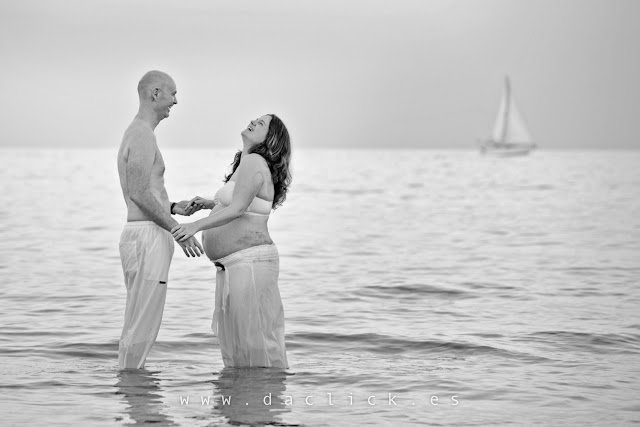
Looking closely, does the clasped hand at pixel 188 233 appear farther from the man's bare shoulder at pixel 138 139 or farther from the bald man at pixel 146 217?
the man's bare shoulder at pixel 138 139

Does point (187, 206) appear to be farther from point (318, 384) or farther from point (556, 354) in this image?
point (556, 354)

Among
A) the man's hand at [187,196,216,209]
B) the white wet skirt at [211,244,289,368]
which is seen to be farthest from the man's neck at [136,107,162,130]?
the white wet skirt at [211,244,289,368]

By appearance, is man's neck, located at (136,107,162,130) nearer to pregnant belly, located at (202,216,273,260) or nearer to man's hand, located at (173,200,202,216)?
man's hand, located at (173,200,202,216)

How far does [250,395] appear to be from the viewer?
766 cm

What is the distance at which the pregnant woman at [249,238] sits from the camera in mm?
7668

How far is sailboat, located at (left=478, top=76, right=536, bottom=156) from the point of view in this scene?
12744 centimetres

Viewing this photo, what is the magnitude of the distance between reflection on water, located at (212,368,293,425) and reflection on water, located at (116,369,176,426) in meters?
0.42

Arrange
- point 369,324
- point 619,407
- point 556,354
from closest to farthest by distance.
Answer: point 619,407 → point 556,354 → point 369,324

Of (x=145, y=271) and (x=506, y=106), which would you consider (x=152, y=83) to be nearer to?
(x=145, y=271)

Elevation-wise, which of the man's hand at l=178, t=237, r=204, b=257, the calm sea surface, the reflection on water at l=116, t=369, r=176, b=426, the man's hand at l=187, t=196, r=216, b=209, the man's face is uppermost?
the man's face

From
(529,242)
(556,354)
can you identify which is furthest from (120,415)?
(529,242)

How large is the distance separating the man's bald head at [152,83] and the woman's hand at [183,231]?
1053mm

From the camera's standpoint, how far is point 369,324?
457 inches

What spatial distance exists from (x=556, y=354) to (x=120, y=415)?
4587 millimetres
